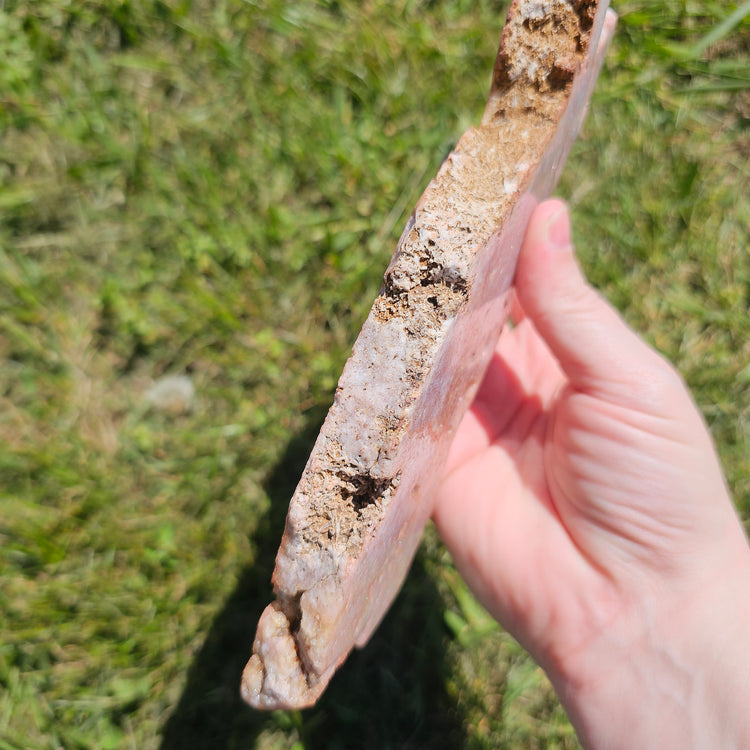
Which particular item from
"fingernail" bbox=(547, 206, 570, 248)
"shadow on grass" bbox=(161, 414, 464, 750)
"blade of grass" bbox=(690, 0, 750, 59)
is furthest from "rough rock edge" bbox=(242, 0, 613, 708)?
"blade of grass" bbox=(690, 0, 750, 59)

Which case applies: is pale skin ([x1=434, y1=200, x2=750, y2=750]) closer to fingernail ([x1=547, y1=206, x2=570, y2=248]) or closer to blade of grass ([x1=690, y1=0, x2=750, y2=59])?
fingernail ([x1=547, y1=206, x2=570, y2=248])

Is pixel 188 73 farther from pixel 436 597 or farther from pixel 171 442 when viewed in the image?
pixel 436 597

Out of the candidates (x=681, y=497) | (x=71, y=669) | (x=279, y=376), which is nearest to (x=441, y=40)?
(x=279, y=376)

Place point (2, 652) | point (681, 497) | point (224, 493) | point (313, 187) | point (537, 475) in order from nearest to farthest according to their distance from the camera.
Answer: point (681, 497), point (537, 475), point (2, 652), point (224, 493), point (313, 187)

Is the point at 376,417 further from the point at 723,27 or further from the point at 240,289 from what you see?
the point at 723,27

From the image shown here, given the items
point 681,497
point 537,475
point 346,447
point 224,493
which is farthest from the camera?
point 224,493

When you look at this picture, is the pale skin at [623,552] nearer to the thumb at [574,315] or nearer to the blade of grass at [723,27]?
the thumb at [574,315]

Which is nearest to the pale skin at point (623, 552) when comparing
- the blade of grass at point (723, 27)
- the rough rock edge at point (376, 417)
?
the rough rock edge at point (376, 417)
